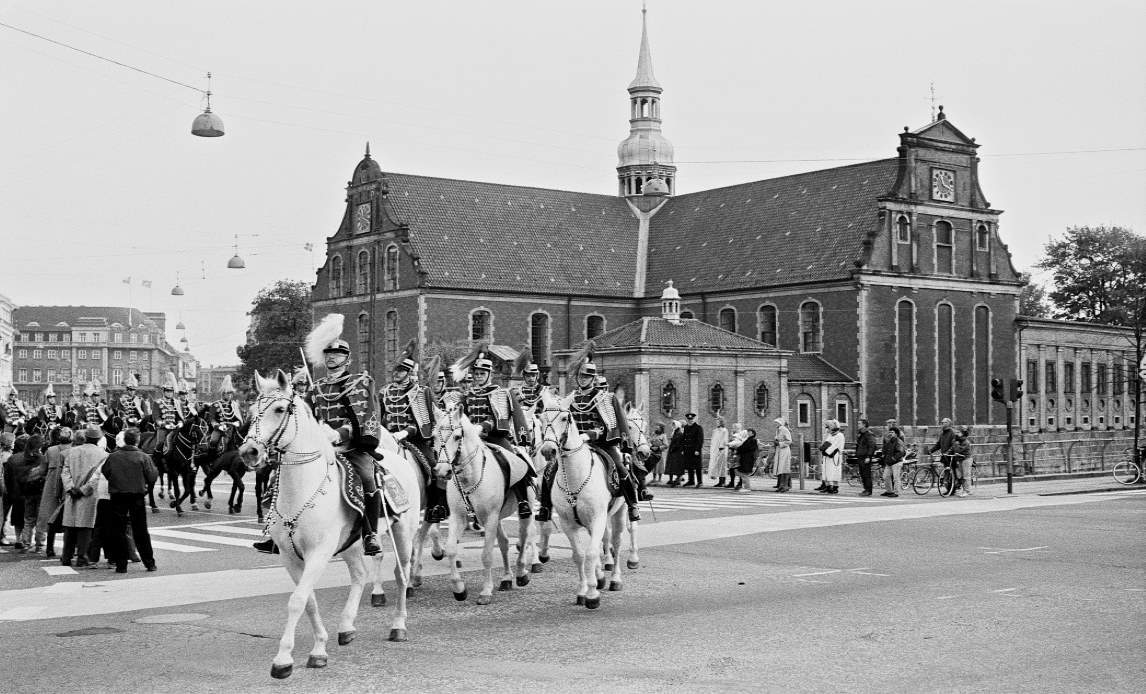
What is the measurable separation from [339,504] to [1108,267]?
9465 cm

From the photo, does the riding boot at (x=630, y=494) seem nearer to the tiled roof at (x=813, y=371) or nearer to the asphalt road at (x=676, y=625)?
the asphalt road at (x=676, y=625)

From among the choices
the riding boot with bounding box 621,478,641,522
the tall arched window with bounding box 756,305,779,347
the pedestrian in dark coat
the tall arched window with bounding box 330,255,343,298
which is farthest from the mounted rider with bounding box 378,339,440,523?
the tall arched window with bounding box 330,255,343,298

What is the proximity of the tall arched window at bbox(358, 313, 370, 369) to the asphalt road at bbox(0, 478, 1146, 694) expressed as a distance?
5330 cm

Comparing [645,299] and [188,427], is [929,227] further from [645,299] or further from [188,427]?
[188,427]

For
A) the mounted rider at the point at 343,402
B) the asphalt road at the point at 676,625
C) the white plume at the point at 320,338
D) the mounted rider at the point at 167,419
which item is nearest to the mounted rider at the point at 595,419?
the asphalt road at the point at 676,625

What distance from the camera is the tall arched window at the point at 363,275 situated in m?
73.2

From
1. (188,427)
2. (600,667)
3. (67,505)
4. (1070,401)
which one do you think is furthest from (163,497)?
(1070,401)

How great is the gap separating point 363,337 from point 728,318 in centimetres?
2045

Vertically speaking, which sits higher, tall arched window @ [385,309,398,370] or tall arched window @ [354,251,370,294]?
tall arched window @ [354,251,370,294]

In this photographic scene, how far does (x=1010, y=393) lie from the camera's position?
Result: 3397cm

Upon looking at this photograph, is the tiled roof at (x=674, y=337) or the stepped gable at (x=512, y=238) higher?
the stepped gable at (x=512, y=238)

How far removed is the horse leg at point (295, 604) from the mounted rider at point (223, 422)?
13193mm

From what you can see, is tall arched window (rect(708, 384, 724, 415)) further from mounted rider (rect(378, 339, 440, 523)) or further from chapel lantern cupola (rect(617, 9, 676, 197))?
mounted rider (rect(378, 339, 440, 523))

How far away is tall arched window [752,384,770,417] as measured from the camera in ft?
185
